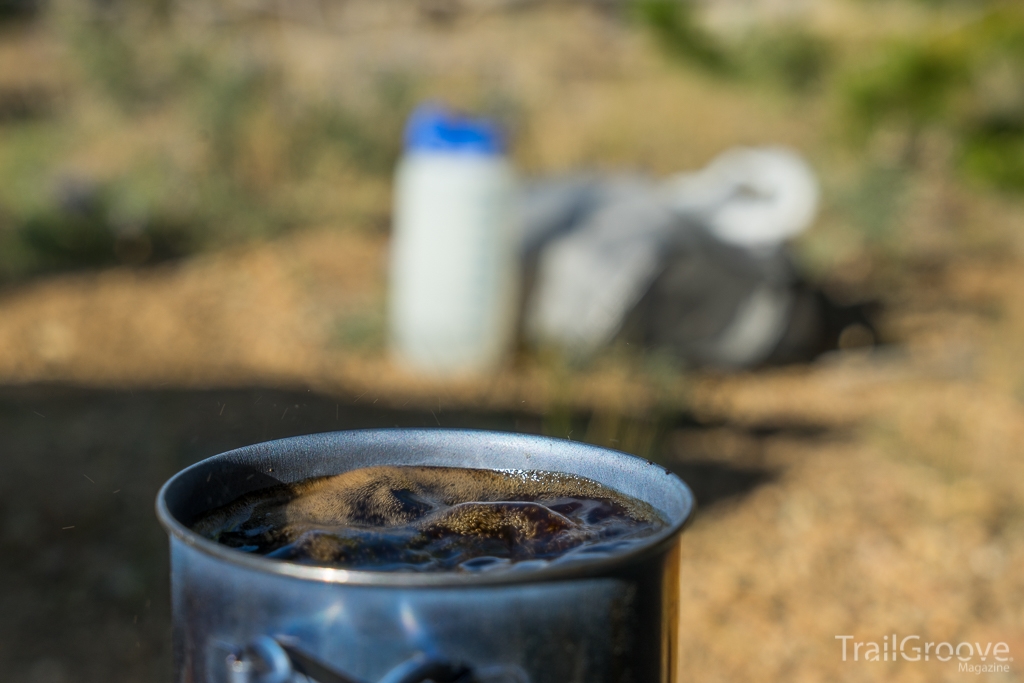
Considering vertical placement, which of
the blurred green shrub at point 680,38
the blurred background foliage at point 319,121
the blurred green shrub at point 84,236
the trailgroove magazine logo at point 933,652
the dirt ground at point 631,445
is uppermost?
the blurred green shrub at point 680,38

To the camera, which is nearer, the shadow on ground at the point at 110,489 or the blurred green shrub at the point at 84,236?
the shadow on ground at the point at 110,489

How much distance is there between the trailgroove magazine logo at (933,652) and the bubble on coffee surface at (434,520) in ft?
5.46

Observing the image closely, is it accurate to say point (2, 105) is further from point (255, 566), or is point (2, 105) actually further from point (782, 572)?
point (255, 566)

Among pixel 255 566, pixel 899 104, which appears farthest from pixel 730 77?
pixel 255 566

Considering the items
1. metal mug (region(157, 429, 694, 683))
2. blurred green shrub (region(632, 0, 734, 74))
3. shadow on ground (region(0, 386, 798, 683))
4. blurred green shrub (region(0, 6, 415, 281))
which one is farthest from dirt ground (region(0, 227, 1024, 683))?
blurred green shrub (region(632, 0, 734, 74))

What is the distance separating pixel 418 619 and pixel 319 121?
653 centimetres

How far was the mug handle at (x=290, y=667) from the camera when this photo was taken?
708 millimetres

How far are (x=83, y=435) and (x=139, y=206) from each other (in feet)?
8.51

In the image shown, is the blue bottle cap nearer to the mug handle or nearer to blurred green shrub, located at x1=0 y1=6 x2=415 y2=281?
blurred green shrub, located at x1=0 y1=6 x2=415 y2=281

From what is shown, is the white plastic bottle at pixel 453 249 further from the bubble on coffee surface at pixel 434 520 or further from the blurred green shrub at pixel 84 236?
the bubble on coffee surface at pixel 434 520

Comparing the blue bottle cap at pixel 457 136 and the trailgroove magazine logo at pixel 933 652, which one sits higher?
the blue bottle cap at pixel 457 136

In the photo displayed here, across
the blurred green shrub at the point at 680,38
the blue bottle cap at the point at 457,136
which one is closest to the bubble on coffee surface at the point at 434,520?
the blue bottle cap at the point at 457,136

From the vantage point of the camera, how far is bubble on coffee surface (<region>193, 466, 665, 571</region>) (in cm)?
85

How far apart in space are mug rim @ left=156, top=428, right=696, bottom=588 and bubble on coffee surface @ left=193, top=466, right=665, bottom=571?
3cm
